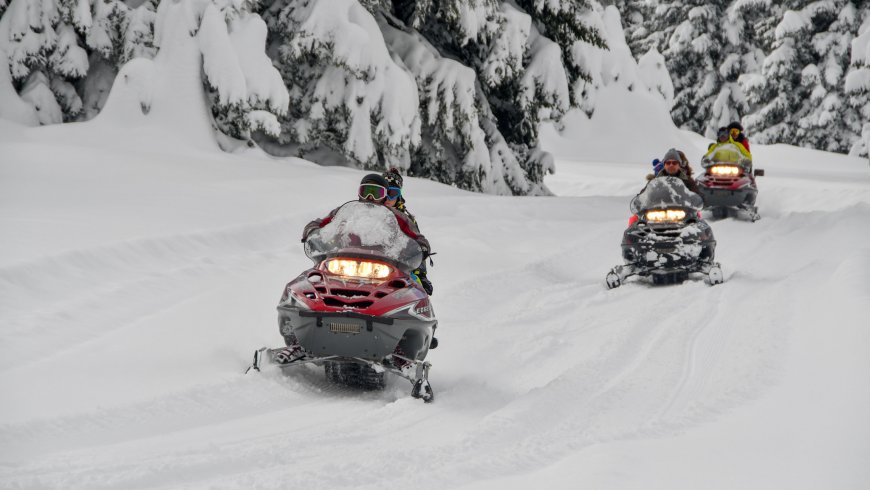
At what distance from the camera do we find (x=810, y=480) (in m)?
4.18

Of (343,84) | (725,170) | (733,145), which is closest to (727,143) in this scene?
(733,145)

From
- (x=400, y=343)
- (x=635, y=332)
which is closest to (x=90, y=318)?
(x=400, y=343)

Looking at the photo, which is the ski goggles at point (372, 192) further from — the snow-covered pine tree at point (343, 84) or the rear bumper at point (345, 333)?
the snow-covered pine tree at point (343, 84)

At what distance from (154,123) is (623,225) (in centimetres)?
719

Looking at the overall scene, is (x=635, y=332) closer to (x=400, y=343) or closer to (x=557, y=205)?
(x=400, y=343)

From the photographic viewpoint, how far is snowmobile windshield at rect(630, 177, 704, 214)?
436 inches

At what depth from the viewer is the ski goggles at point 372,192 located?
6.70 m

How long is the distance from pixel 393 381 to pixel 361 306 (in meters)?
0.88

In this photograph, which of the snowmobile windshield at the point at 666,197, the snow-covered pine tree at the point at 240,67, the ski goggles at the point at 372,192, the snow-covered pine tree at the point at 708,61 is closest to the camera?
the ski goggles at the point at 372,192

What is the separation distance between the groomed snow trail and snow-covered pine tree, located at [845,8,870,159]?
56.0 ft

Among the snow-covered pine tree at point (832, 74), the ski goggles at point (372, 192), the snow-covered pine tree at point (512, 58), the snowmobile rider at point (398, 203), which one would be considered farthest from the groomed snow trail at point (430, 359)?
the snow-covered pine tree at point (832, 74)

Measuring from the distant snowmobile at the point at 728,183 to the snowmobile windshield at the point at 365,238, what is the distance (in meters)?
10.5

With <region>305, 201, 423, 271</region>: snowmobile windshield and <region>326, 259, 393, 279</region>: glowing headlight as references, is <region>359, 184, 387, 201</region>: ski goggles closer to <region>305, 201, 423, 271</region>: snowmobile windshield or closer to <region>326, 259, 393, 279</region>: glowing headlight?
<region>305, 201, 423, 271</region>: snowmobile windshield

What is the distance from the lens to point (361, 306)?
19.7 ft
